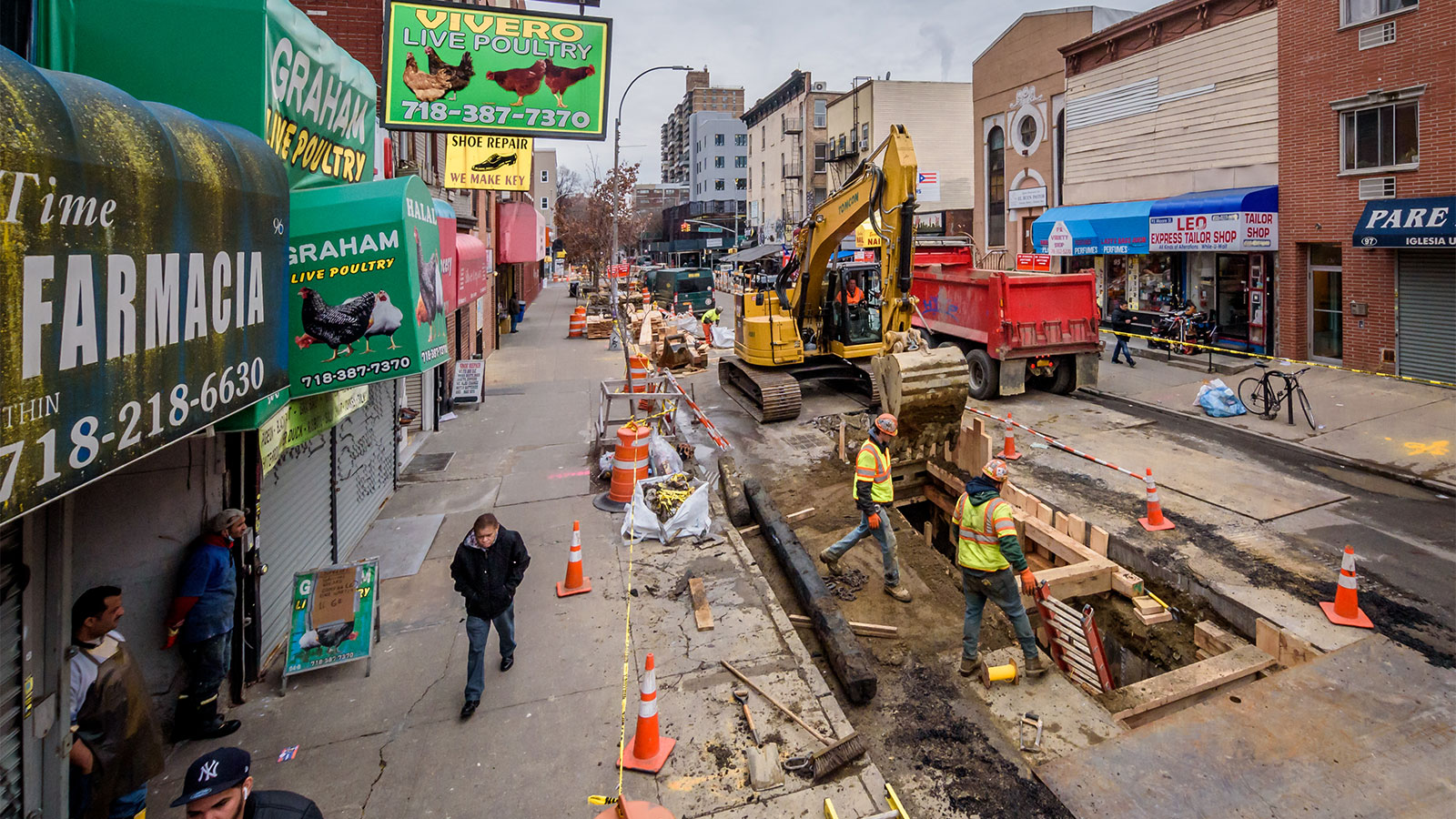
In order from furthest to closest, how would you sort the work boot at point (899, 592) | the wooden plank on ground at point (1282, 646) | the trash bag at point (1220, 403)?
1. the trash bag at point (1220, 403)
2. the work boot at point (899, 592)
3. the wooden plank on ground at point (1282, 646)

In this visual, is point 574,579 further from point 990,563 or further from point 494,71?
point 494,71

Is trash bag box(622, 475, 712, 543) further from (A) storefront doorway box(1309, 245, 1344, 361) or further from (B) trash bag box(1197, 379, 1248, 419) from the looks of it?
(A) storefront doorway box(1309, 245, 1344, 361)

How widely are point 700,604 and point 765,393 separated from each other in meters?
7.73

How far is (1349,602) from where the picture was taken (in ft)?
22.5

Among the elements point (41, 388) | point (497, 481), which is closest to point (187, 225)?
point (41, 388)

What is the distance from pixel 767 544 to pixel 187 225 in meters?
6.90

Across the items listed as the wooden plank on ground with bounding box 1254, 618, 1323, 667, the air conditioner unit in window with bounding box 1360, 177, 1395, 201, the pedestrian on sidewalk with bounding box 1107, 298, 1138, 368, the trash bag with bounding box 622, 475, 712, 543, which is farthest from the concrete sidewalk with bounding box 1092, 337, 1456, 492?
the trash bag with bounding box 622, 475, 712, 543

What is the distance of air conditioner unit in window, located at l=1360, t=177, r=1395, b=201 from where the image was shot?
16.3 metres

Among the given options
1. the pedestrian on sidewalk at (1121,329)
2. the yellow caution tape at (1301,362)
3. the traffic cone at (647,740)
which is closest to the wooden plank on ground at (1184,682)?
the traffic cone at (647,740)

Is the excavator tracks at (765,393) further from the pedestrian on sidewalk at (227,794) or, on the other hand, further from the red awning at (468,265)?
the pedestrian on sidewalk at (227,794)

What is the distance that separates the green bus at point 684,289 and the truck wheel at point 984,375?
64.0 ft

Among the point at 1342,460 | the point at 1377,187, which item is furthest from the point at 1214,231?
the point at 1342,460

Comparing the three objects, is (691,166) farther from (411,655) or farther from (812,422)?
(411,655)

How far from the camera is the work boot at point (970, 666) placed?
6.45 meters
